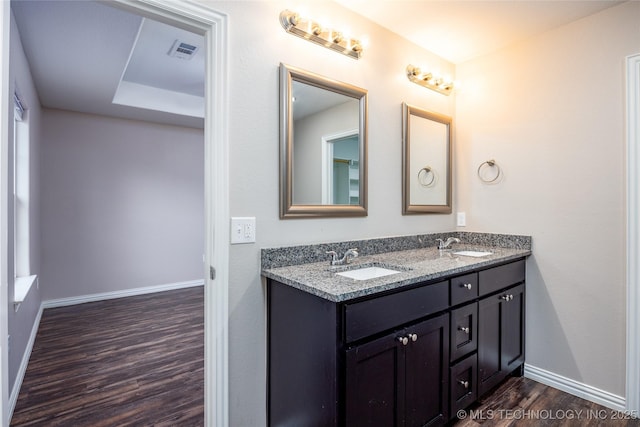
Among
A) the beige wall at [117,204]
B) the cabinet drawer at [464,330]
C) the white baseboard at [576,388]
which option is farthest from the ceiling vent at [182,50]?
the white baseboard at [576,388]

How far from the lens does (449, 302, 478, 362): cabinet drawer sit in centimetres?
171

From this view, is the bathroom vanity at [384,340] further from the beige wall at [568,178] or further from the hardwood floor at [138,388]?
the beige wall at [568,178]

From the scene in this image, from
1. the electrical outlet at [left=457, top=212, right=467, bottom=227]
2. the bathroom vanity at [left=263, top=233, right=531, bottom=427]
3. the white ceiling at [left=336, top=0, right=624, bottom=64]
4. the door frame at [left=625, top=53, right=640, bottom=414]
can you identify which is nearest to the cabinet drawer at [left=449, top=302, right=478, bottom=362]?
the bathroom vanity at [left=263, top=233, right=531, bottom=427]

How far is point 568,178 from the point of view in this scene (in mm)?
2127

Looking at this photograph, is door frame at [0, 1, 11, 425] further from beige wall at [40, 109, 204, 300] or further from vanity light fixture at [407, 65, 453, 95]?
beige wall at [40, 109, 204, 300]

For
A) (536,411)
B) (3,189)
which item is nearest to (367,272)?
(536,411)

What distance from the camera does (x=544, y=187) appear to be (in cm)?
224

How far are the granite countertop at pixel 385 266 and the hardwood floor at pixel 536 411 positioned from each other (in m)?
0.85

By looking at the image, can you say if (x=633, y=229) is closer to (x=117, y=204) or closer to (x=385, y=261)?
(x=385, y=261)

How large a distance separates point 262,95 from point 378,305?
113 cm

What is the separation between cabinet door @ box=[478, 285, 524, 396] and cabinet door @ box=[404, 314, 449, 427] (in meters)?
0.37

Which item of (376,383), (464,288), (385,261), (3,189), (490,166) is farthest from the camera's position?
(490,166)

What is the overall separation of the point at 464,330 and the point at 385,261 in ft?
1.79

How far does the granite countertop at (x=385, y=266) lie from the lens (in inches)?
50.9
